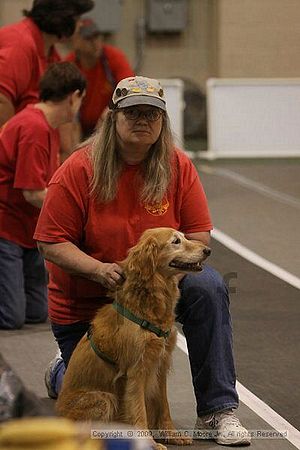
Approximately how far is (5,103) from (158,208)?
7.74 feet

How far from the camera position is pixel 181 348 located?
18.0ft

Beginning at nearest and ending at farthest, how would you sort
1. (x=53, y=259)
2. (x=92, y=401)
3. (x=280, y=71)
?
(x=92, y=401), (x=53, y=259), (x=280, y=71)

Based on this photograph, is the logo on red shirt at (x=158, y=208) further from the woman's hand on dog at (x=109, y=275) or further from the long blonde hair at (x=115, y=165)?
the woman's hand on dog at (x=109, y=275)

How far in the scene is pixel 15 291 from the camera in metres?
5.83

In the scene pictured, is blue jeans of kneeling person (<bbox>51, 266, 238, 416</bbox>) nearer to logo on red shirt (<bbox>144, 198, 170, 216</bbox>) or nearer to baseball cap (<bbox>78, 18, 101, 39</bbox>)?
logo on red shirt (<bbox>144, 198, 170, 216</bbox>)

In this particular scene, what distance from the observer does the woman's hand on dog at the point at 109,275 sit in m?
3.79

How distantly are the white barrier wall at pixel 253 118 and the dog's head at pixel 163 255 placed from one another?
28.7 ft

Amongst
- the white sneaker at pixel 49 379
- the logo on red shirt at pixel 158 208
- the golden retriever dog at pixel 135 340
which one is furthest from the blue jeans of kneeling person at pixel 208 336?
the white sneaker at pixel 49 379

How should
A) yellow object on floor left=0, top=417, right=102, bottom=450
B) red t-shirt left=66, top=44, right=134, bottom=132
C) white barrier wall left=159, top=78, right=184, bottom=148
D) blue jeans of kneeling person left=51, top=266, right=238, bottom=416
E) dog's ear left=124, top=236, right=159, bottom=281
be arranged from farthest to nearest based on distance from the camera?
1. white barrier wall left=159, top=78, right=184, bottom=148
2. red t-shirt left=66, top=44, right=134, bottom=132
3. blue jeans of kneeling person left=51, top=266, right=238, bottom=416
4. dog's ear left=124, top=236, right=159, bottom=281
5. yellow object on floor left=0, top=417, right=102, bottom=450

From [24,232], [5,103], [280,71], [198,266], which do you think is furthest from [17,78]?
[280,71]

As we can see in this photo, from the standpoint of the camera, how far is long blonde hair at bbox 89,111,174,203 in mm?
4051

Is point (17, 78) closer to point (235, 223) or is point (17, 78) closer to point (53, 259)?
point (53, 259)

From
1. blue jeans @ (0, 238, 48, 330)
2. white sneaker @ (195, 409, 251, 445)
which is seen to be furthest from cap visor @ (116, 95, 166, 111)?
blue jeans @ (0, 238, 48, 330)

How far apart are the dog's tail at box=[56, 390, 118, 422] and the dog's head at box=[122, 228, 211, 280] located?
415 mm
